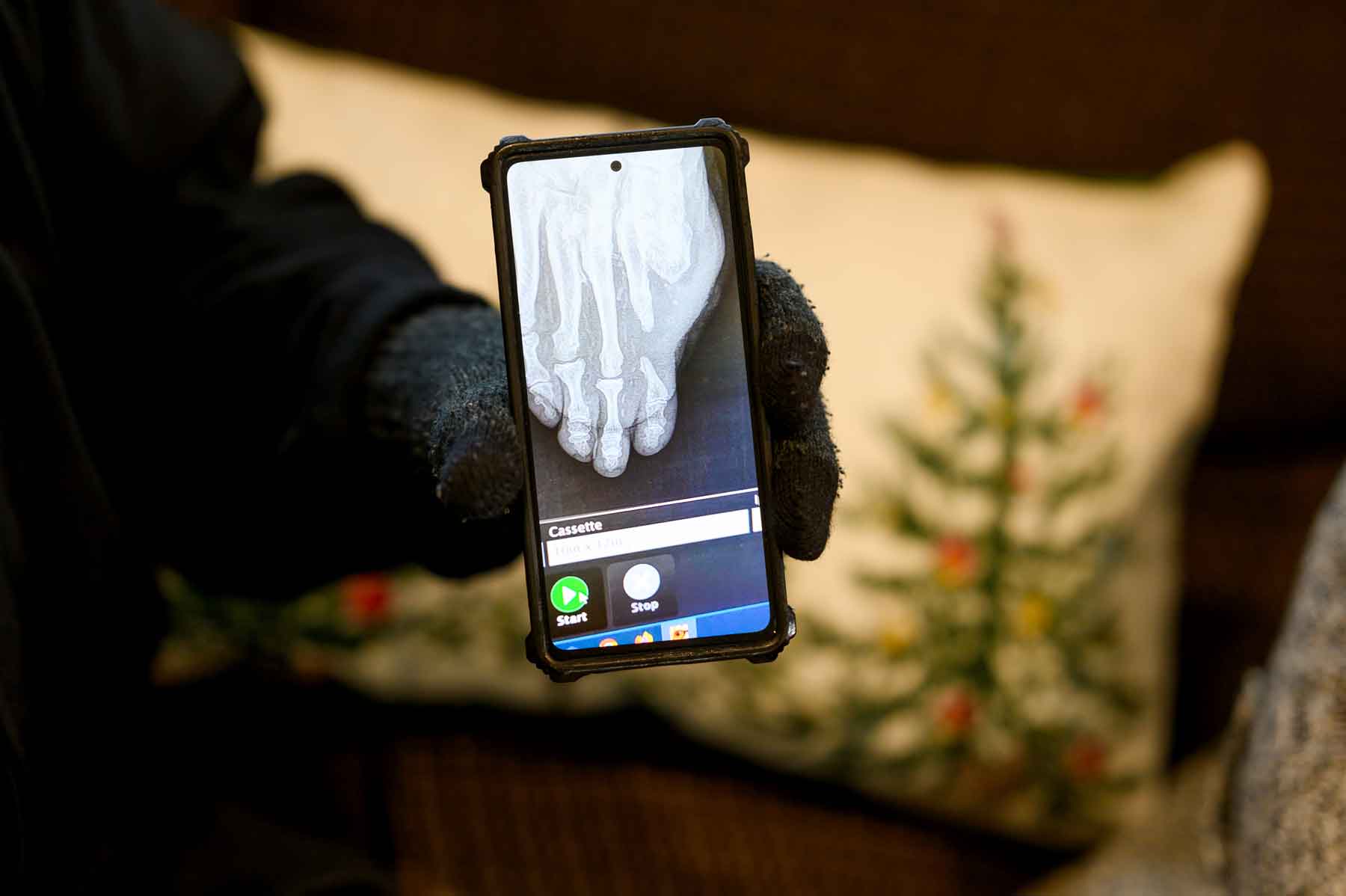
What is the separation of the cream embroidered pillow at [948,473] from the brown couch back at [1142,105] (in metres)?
0.05

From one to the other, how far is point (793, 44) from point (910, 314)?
0.71 feet

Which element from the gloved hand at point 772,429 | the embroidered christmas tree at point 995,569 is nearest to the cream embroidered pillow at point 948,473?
the embroidered christmas tree at point 995,569

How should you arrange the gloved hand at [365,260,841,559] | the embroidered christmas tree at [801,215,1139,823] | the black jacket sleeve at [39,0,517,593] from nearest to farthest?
the gloved hand at [365,260,841,559] → the black jacket sleeve at [39,0,517,593] → the embroidered christmas tree at [801,215,1139,823]

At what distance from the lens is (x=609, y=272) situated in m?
0.35

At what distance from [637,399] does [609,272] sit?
4 centimetres

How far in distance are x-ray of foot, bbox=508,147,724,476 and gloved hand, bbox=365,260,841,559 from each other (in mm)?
20

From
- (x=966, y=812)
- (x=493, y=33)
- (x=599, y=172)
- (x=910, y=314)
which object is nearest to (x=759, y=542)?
(x=599, y=172)

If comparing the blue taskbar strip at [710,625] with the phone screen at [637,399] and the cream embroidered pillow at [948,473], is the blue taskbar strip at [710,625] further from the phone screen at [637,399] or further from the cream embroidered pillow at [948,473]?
the cream embroidered pillow at [948,473]

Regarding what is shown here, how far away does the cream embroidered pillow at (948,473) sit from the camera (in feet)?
2.05

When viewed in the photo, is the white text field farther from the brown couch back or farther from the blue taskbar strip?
the brown couch back

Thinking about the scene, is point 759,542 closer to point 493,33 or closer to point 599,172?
point 599,172

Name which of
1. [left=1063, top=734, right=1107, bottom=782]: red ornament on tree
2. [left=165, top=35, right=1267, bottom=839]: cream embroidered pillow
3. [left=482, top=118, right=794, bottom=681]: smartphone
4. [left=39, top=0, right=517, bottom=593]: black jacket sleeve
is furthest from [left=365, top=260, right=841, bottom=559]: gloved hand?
[left=1063, top=734, right=1107, bottom=782]: red ornament on tree

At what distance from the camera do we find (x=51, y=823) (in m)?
0.48

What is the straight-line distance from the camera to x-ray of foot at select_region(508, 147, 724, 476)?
354 millimetres
